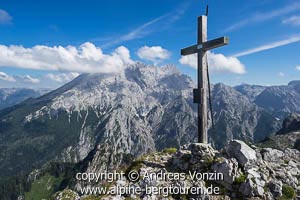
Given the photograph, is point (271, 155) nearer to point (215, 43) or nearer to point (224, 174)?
point (224, 174)

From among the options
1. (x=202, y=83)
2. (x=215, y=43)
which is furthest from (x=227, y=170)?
(x=215, y=43)

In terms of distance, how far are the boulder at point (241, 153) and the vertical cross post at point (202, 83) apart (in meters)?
2.29

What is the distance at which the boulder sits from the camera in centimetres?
1800

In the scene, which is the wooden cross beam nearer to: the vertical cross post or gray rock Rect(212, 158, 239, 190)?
the vertical cross post

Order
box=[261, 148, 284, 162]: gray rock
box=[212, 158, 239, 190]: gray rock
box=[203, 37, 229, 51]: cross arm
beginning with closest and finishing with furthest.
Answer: box=[212, 158, 239, 190]: gray rock → box=[203, 37, 229, 51]: cross arm → box=[261, 148, 284, 162]: gray rock

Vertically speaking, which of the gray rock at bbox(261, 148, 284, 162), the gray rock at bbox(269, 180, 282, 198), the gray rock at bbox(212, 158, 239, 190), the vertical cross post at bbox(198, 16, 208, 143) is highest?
the vertical cross post at bbox(198, 16, 208, 143)

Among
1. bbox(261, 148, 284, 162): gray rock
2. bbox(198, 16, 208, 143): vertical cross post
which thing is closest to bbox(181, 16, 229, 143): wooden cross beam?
bbox(198, 16, 208, 143): vertical cross post

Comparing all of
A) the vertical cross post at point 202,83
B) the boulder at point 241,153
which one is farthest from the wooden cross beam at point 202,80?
A: the boulder at point 241,153

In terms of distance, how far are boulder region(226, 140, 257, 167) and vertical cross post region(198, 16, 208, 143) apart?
2.29 meters

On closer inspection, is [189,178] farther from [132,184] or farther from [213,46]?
[213,46]

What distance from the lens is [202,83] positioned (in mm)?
20969

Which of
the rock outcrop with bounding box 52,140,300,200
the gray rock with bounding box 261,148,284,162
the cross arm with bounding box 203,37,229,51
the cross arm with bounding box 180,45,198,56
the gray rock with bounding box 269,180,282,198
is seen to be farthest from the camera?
the cross arm with bounding box 180,45,198,56

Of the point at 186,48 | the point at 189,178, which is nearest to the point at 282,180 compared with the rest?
the point at 189,178

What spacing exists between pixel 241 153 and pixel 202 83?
5618 millimetres
